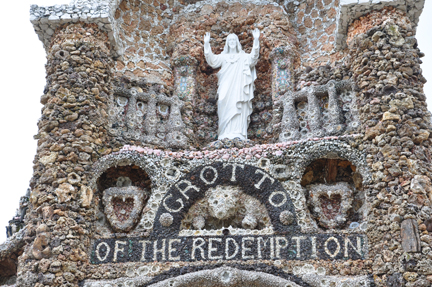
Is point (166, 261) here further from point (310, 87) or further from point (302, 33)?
point (302, 33)

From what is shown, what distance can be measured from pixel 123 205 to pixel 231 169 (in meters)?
1.77

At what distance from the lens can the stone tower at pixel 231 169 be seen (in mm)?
9445

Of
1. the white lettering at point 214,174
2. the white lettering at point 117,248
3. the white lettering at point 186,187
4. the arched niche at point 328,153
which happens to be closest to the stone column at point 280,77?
the arched niche at point 328,153

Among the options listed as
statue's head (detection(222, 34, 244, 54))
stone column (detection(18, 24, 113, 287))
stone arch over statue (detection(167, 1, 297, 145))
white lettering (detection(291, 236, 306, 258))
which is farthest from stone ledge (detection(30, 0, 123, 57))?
white lettering (detection(291, 236, 306, 258))

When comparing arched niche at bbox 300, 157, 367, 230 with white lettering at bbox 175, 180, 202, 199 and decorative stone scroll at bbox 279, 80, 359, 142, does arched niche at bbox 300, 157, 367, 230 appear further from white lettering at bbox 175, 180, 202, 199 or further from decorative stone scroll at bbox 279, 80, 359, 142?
white lettering at bbox 175, 180, 202, 199

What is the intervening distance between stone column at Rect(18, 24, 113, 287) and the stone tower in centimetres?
2

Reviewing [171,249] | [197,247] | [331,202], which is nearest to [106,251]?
[171,249]

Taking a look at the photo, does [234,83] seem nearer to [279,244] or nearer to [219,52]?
[219,52]

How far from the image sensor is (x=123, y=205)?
10.5 metres

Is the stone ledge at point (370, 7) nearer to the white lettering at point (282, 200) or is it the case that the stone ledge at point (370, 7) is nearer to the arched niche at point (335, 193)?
the arched niche at point (335, 193)

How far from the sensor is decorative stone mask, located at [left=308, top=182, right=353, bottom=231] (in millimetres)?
9984

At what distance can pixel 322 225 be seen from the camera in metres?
10.0

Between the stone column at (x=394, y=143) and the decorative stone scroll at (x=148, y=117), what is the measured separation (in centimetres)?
309

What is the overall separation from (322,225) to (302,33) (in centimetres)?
445
